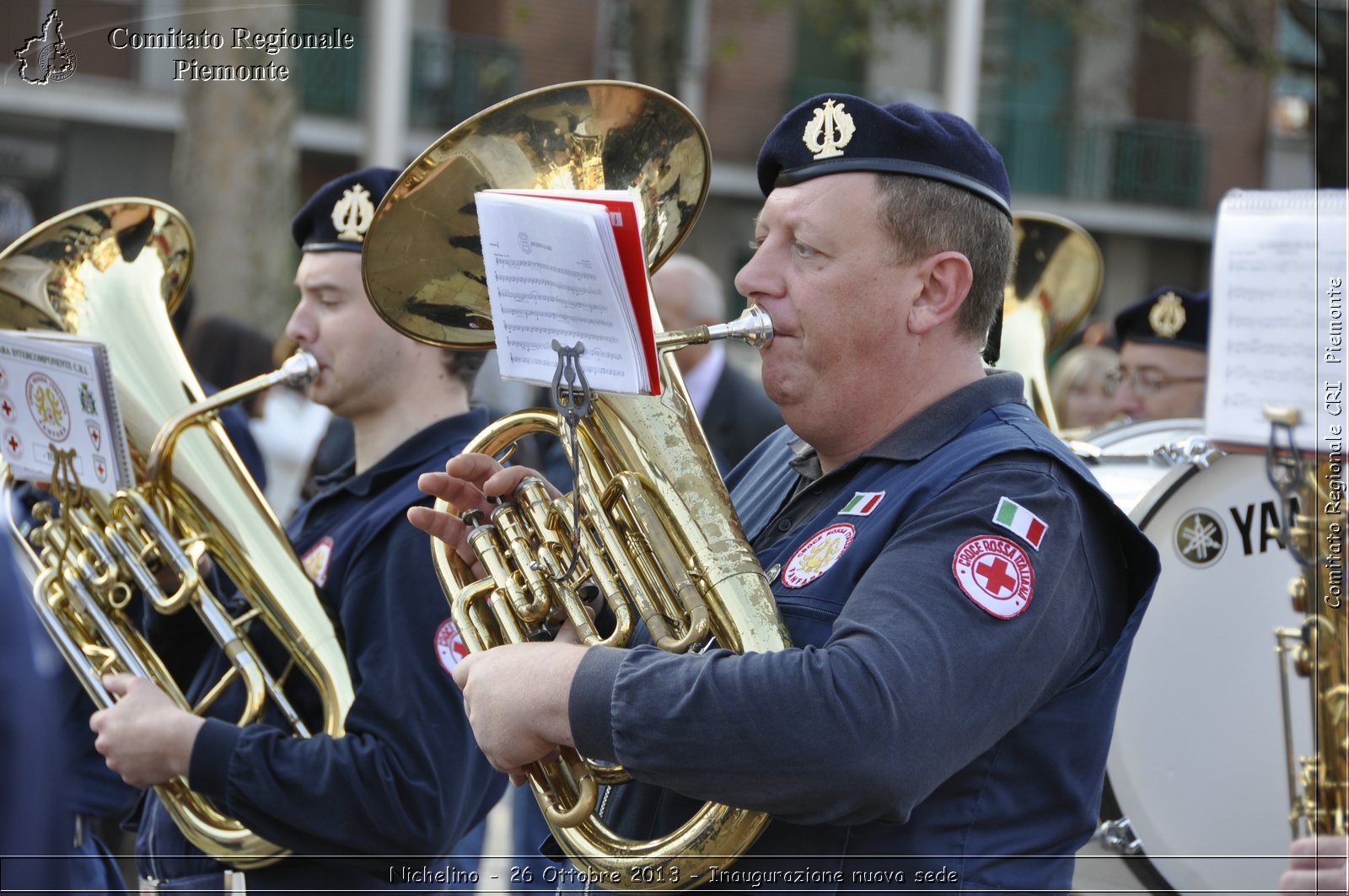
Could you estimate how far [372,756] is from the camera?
256cm

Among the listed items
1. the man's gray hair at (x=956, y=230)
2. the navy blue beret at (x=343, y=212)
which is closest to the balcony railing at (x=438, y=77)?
the navy blue beret at (x=343, y=212)

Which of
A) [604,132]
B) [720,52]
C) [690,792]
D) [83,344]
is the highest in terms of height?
[720,52]

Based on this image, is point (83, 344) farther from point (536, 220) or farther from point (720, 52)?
point (720, 52)

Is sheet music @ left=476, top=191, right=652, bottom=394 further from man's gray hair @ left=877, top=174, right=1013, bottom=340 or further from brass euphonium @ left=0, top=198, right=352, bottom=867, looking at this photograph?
brass euphonium @ left=0, top=198, right=352, bottom=867

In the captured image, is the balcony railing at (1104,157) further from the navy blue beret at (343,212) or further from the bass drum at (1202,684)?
the navy blue beret at (343,212)

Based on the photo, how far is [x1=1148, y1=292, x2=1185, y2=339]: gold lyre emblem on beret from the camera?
451 centimetres

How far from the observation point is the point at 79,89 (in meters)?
14.8

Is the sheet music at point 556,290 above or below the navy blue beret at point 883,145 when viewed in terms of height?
below

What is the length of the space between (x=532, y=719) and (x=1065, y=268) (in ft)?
9.16

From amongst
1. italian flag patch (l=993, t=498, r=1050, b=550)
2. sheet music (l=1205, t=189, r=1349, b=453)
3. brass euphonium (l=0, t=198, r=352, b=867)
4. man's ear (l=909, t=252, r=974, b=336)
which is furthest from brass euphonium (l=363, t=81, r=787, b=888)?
sheet music (l=1205, t=189, r=1349, b=453)

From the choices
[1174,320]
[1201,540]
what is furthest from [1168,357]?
[1201,540]

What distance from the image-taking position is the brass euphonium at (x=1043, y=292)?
390 cm

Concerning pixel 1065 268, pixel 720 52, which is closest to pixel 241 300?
pixel 720 52

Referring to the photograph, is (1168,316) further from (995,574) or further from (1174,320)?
(995,574)
